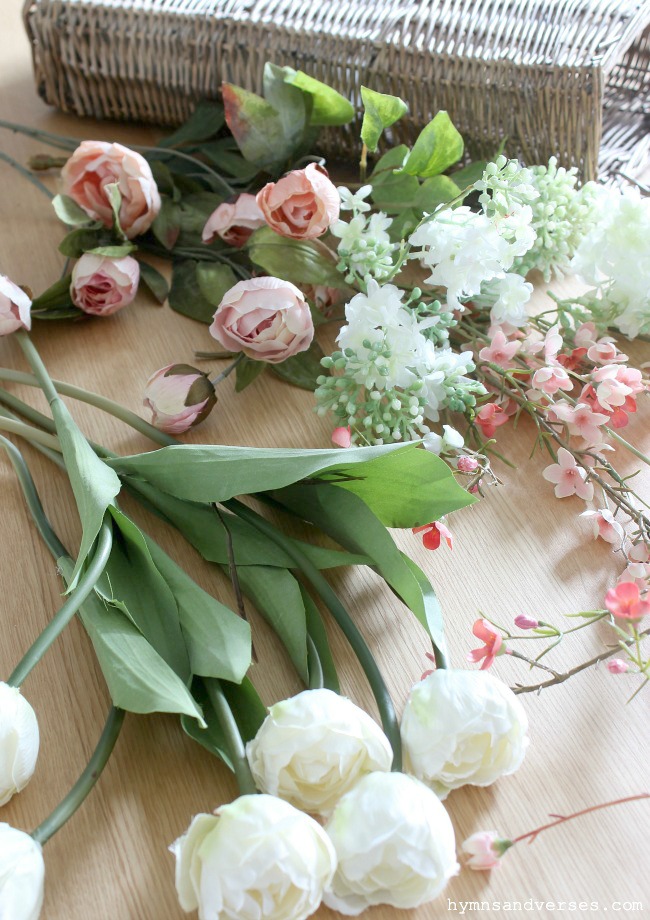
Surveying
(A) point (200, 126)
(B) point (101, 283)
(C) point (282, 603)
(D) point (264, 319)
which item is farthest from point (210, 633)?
(A) point (200, 126)

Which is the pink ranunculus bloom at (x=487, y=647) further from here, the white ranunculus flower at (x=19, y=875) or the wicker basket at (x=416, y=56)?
the wicker basket at (x=416, y=56)

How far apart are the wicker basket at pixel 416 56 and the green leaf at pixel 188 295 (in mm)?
208

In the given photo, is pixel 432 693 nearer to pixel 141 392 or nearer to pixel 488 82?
pixel 141 392

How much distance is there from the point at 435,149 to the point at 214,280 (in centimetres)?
21

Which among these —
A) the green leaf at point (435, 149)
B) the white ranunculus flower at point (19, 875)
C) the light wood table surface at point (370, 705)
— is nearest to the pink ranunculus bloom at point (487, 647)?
the light wood table surface at point (370, 705)

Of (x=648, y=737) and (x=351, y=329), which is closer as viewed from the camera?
(x=648, y=737)

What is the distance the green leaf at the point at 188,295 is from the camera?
78cm

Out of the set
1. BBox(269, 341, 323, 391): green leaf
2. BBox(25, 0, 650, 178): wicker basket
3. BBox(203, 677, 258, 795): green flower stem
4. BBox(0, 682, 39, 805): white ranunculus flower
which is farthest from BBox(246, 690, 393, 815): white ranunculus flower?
BBox(25, 0, 650, 178): wicker basket

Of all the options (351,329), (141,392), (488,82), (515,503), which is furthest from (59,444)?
(488,82)

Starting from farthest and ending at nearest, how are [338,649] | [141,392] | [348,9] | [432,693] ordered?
[348,9], [141,392], [338,649], [432,693]

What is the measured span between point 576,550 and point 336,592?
0.16 metres

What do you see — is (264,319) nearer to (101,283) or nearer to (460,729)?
Answer: (101,283)

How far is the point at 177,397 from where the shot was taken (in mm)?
Answer: 646

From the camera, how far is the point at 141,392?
2.35 feet
